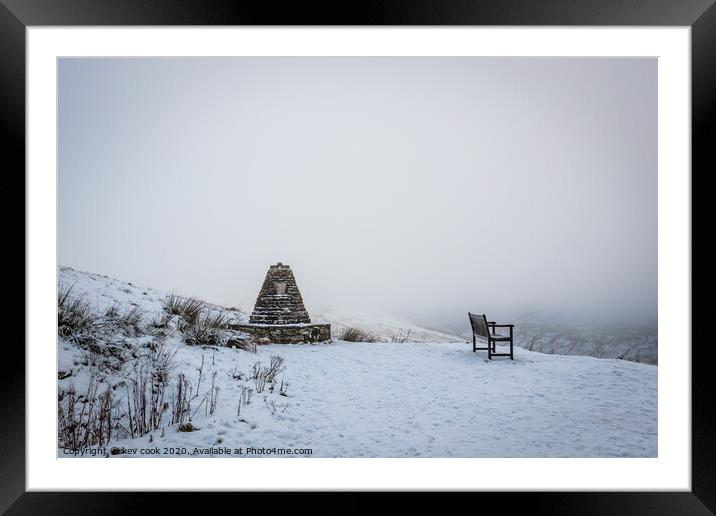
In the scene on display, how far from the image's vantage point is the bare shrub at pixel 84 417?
381 centimetres

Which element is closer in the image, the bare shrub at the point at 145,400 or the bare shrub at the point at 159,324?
the bare shrub at the point at 145,400

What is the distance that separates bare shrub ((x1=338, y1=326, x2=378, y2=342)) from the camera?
853 centimetres

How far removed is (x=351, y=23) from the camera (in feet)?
9.86

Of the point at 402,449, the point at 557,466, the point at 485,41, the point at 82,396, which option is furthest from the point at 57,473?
the point at 485,41

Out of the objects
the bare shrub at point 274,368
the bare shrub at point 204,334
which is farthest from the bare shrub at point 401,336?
the bare shrub at point 204,334

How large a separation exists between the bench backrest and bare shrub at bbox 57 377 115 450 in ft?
15.6

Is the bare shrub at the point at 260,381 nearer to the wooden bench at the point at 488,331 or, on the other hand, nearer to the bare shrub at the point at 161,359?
the bare shrub at the point at 161,359

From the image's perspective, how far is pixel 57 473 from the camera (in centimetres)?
344

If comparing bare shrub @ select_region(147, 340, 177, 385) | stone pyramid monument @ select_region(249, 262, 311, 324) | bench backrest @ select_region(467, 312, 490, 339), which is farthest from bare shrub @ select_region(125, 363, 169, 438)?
bench backrest @ select_region(467, 312, 490, 339)

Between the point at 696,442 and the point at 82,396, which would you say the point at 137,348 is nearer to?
the point at 82,396

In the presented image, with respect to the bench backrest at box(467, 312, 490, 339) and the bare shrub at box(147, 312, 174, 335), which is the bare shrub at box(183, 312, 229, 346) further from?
the bench backrest at box(467, 312, 490, 339)

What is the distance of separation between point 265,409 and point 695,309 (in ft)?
12.7

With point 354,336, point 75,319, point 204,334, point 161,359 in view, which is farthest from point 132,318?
point 354,336

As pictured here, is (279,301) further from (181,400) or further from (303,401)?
(181,400)
